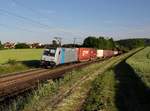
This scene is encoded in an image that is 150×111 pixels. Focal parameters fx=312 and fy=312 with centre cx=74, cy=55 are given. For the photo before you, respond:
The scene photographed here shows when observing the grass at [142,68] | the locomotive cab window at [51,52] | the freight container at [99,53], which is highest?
the locomotive cab window at [51,52]

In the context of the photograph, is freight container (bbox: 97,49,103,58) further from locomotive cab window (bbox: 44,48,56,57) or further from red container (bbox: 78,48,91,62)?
locomotive cab window (bbox: 44,48,56,57)

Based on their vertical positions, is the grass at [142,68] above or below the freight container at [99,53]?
above

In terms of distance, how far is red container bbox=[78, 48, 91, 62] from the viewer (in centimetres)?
5572

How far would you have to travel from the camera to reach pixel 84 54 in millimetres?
59594

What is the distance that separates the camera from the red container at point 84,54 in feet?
183

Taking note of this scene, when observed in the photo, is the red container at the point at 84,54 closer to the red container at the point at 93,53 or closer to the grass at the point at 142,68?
the red container at the point at 93,53

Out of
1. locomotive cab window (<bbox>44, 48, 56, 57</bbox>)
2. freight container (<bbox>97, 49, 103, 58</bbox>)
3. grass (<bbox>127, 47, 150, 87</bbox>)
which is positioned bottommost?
freight container (<bbox>97, 49, 103, 58</bbox>)

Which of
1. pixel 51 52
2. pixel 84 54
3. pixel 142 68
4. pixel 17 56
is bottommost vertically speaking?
pixel 17 56

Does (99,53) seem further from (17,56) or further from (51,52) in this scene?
(51,52)

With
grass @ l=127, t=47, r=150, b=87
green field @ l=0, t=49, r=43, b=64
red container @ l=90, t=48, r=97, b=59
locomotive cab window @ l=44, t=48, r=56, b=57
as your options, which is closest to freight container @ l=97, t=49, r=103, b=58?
red container @ l=90, t=48, r=97, b=59

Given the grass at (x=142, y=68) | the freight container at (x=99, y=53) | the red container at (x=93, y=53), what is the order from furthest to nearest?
the freight container at (x=99, y=53) < the red container at (x=93, y=53) < the grass at (x=142, y=68)

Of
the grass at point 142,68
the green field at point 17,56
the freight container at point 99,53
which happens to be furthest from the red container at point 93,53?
Answer: the grass at point 142,68

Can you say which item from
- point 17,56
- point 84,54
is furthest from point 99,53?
point 17,56

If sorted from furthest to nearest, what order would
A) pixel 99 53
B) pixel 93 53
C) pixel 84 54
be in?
pixel 99 53, pixel 93 53, pixel 84 54
